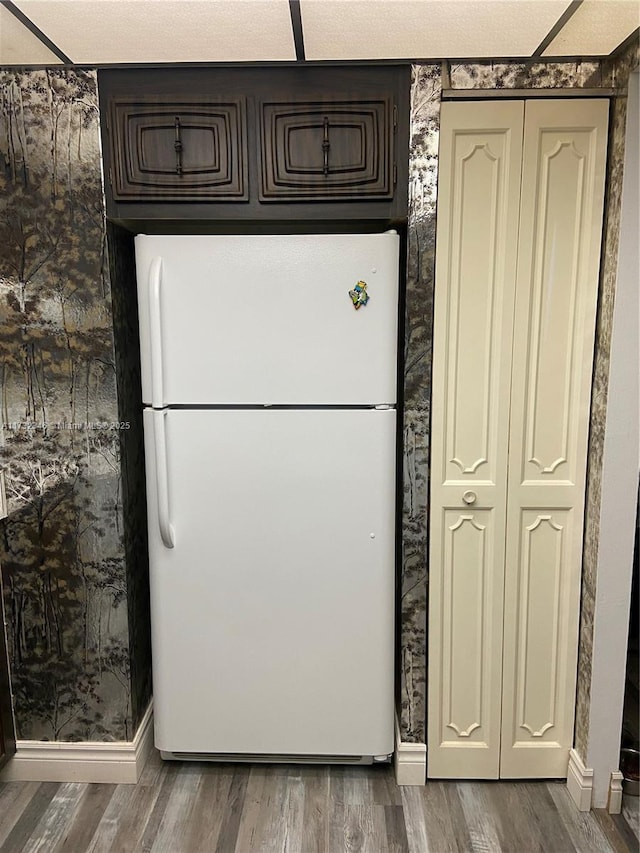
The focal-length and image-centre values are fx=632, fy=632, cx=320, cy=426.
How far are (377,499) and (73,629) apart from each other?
116 cm

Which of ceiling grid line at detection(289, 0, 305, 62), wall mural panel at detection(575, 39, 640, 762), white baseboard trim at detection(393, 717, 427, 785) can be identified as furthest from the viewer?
white baseboard trim at detection(393, 717, 427, 785)

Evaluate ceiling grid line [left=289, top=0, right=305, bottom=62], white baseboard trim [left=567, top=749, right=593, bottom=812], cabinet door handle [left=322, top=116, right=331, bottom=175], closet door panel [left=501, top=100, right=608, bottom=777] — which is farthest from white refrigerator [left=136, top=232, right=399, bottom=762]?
white baseboard trim [left=567, top=749, right=593, bottom=812]

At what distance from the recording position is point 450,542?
214 centimetres

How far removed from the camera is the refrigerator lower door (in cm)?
208

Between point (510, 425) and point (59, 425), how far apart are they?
151 centimetres

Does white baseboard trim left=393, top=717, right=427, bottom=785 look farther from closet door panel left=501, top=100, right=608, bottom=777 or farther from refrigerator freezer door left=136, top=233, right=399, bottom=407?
refrigerator freezer door left=136, top=233, right=399, bottom=407

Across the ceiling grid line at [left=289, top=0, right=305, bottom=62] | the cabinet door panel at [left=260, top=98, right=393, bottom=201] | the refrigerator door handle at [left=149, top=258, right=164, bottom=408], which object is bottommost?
the refrigerator door handle at [left=149, top=258, right=164, bottom=408]

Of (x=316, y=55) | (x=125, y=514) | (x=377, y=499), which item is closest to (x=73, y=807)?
(x=125, y=514)

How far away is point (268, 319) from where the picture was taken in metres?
2.04

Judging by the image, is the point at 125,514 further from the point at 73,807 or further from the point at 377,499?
the point at 73,807

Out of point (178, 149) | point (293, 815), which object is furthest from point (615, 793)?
point (178, 149)

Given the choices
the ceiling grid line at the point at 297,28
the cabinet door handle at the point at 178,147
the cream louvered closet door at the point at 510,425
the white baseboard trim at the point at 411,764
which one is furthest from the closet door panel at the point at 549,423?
the cabinet door handle at the point at 178,147

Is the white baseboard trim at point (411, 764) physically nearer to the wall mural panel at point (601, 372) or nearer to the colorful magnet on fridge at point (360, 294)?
the wall mural panel at point (601, 372)

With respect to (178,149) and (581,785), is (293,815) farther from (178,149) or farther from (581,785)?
(178,149)
